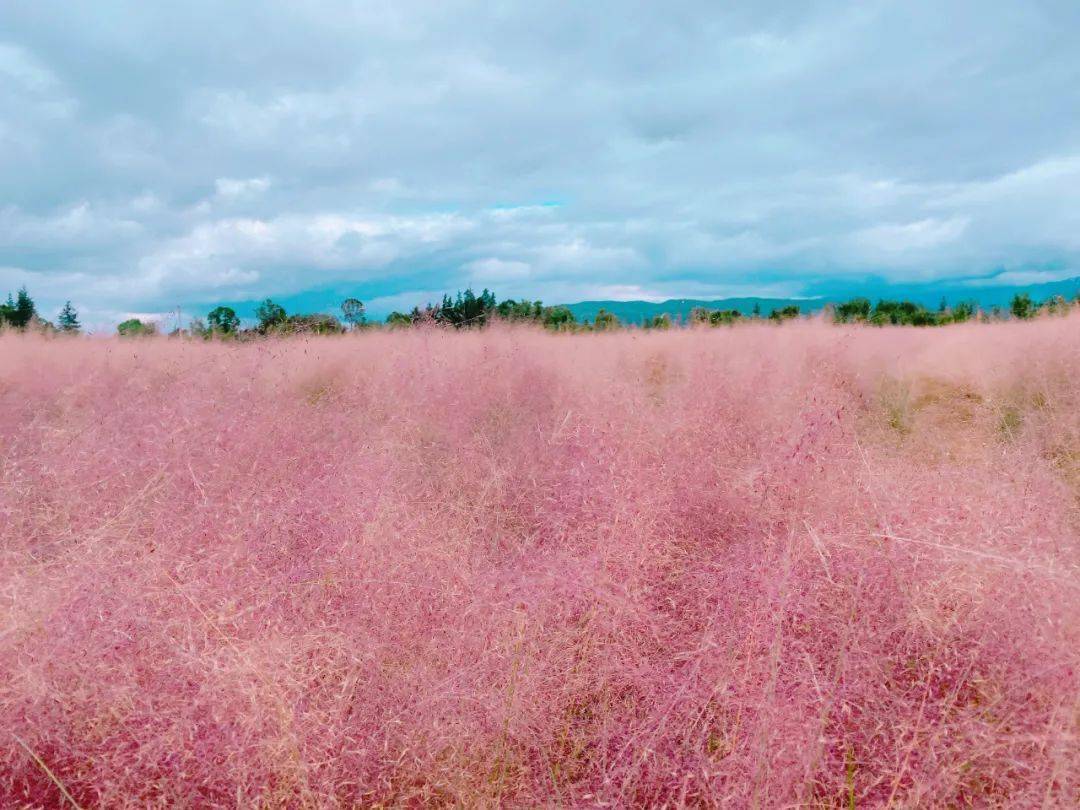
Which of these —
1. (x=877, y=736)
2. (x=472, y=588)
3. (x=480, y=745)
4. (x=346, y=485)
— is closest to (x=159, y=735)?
(x=480, y=745)

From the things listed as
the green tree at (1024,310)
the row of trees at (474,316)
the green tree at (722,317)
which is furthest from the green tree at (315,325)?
the green tree at (1024,310)

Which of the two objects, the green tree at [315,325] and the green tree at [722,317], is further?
the green tree at [722,317]

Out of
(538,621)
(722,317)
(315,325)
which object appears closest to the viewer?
(538,621)

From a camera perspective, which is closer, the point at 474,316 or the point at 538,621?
the point at 538,621

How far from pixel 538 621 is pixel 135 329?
1048 centimetres

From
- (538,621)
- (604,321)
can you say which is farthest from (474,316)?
(538,621)

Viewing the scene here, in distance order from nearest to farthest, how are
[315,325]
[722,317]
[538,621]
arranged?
[538,621] → [315,325] → [722,317]

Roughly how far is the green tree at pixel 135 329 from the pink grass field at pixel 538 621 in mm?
6673

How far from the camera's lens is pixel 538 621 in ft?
8.67

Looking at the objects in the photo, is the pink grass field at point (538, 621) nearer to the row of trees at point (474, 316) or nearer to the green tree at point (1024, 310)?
the row of trees at point (474, 316)

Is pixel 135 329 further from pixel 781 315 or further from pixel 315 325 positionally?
pixel 781 315

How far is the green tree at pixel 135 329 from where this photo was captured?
10227mm

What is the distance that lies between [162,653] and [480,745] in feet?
3.71

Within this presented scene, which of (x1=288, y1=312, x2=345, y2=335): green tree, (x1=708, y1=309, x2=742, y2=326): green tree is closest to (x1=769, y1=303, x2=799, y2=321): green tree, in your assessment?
(x1=708, y1=309, x2=742, y2=326): green tree
